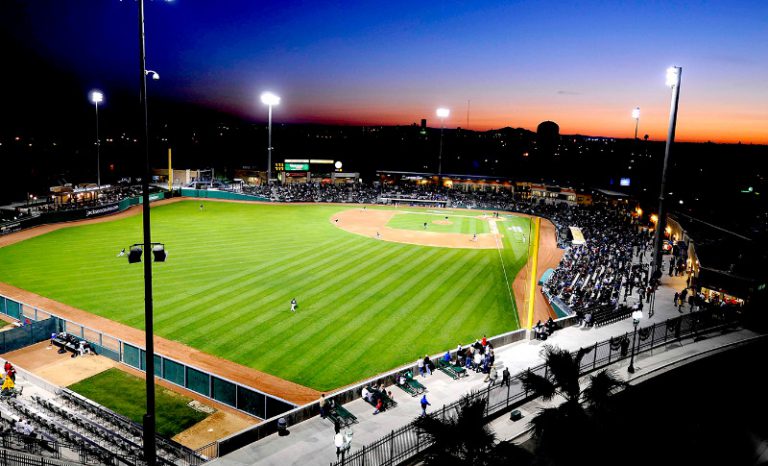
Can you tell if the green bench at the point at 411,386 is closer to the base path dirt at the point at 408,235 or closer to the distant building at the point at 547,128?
the base path dirt at the point at 408,235

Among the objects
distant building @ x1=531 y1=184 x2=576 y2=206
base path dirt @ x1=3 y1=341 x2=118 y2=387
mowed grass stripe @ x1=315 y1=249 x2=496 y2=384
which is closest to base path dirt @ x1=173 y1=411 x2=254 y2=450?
mowed grass stripe @ x1=315 y1=249 x2=496 y2=384

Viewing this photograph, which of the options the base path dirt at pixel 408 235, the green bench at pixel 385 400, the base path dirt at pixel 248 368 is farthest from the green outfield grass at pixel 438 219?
the green bench at pixel 385 400

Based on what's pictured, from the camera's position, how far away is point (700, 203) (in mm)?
69875

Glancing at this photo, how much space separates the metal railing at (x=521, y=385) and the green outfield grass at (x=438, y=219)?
32219mm

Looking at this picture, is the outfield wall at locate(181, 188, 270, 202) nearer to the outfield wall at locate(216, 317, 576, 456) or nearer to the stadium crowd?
the stadium crowd

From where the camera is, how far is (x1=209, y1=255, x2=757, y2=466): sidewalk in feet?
40.4

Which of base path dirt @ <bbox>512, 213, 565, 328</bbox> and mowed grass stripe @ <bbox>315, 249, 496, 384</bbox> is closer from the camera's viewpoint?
mowed grass stripe @ <bbox>315, 249, 496, 384</bbox>

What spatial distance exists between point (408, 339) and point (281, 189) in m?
61.8

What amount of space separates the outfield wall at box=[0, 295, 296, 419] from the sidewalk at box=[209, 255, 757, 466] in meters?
1.83

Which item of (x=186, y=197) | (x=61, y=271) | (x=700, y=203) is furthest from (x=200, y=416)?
(x=700, y=203)

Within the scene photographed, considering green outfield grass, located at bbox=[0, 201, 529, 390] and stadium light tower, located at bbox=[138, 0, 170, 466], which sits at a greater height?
stadium light tower, located at bbox=[138, 0, 170, 466]

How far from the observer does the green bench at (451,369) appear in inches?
687

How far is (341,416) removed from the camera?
14.3 metres

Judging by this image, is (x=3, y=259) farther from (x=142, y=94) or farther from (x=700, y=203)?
(x=700, y=203)
